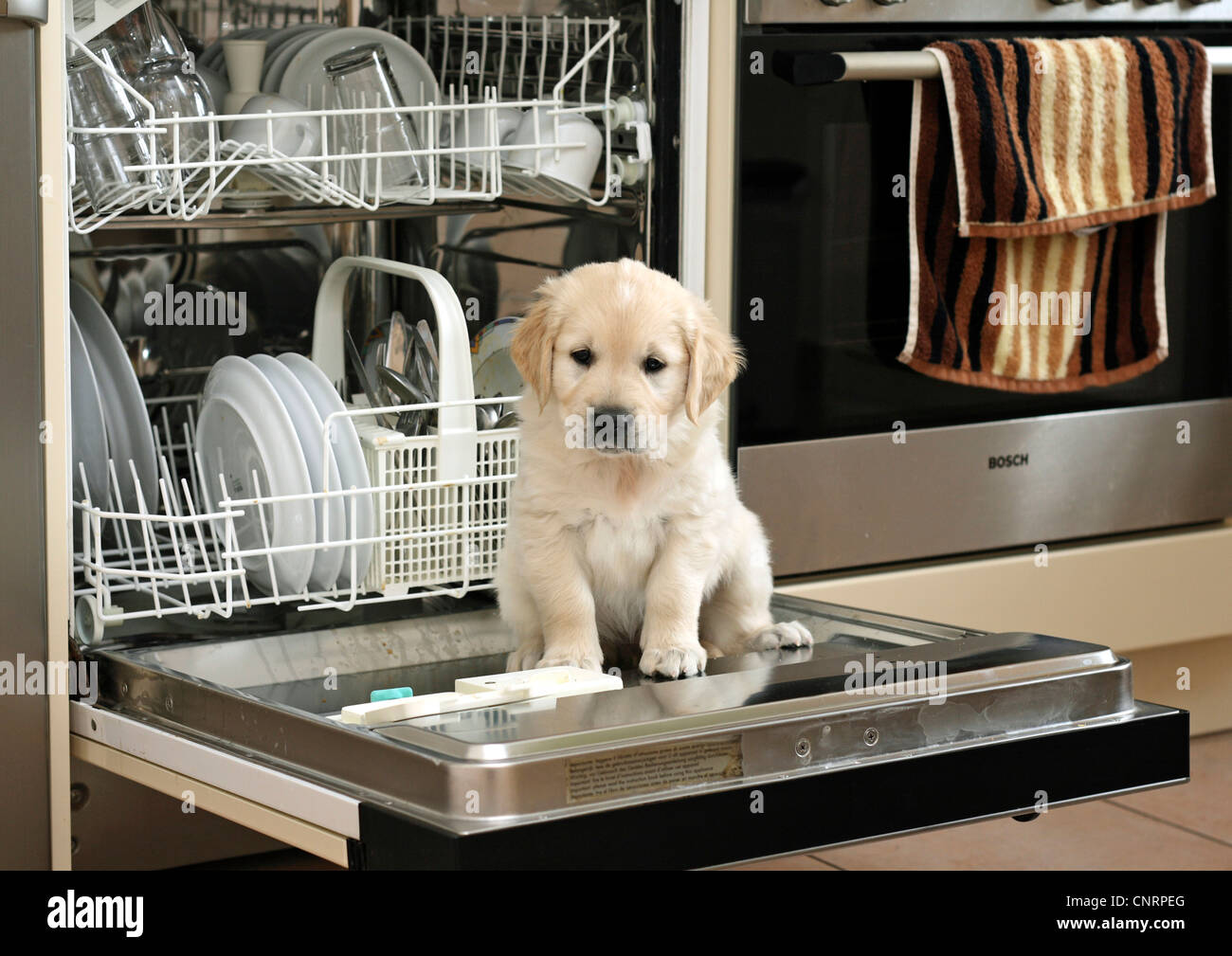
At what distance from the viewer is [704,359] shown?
173 centimetres

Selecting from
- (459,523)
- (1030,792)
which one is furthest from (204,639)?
(1030,792)

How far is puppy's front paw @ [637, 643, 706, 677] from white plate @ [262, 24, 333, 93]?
0.94 m

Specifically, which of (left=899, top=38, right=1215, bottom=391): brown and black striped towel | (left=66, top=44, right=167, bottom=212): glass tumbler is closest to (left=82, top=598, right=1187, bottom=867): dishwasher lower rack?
(left=66, top=44, right=167, bottom=212): glass tumbler

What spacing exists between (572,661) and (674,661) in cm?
11

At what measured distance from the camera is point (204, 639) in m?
1.81

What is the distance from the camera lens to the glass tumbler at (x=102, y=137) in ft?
5.94

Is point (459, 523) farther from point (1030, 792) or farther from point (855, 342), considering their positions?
point (1030, 792)

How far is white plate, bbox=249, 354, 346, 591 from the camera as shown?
1897 millimetres

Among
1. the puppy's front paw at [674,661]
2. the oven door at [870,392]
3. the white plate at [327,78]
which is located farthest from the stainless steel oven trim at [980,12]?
the puppy's front paw at [674,661]

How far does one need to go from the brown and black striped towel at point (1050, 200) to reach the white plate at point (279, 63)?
0.83m

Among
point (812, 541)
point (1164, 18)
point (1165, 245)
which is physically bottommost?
point (812, 541)

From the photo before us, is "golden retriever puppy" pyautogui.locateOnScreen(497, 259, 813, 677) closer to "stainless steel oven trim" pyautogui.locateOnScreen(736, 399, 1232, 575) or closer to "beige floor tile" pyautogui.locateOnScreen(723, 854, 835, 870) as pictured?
"stainless steel oven trim" pyautogui.locateOnScreen(736, 399, 1232, 575)
